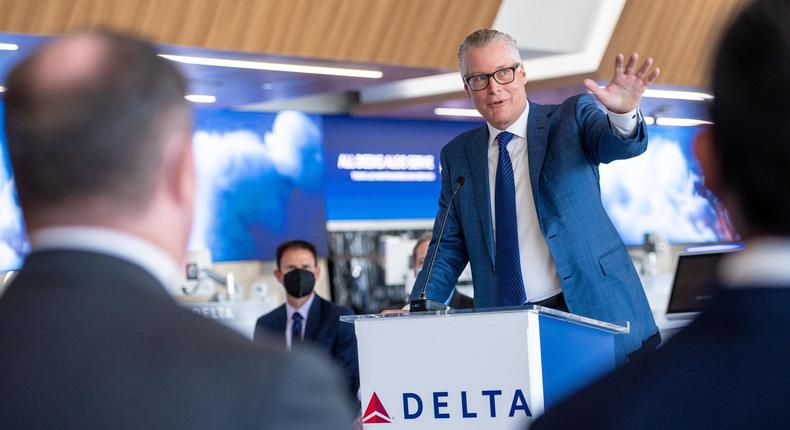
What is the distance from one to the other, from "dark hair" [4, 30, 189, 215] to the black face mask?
189 inches

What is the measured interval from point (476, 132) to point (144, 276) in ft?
8.75

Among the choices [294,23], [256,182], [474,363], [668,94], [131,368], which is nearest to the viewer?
[131,368]

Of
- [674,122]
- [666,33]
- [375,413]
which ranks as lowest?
[375,413]

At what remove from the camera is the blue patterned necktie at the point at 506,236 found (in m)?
3.31

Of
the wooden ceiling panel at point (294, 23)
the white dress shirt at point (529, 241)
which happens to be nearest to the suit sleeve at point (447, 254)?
the white dress shirt at point (529, 241)

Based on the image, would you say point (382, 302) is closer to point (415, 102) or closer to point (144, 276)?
point (415, 102)

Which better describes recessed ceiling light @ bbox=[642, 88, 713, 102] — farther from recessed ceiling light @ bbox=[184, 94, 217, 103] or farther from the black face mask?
the black face mask

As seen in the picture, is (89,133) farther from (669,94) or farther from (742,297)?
(669,94)

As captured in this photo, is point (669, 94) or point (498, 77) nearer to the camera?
point (498, 77)

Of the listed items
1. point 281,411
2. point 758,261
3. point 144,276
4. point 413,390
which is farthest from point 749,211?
point 413,390

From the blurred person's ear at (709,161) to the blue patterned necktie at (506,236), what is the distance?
7.82 feet

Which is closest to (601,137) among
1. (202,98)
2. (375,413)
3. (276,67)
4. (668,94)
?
(375,413)

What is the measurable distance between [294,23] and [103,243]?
6.86m

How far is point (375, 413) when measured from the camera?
300 cm
